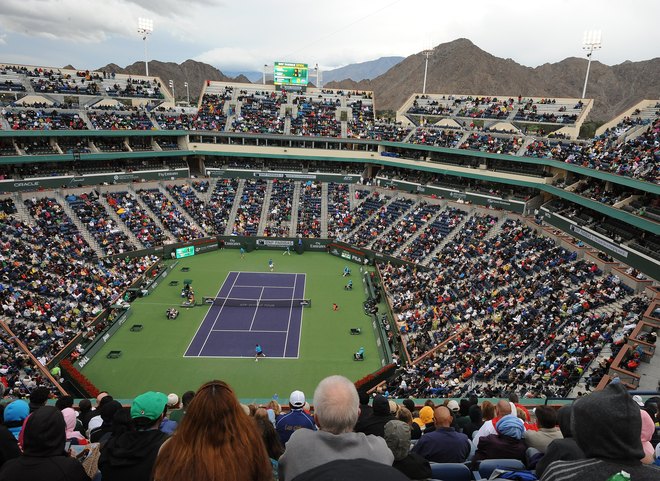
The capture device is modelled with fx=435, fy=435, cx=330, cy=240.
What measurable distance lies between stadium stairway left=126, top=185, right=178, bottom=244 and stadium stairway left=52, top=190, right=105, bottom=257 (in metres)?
5.67

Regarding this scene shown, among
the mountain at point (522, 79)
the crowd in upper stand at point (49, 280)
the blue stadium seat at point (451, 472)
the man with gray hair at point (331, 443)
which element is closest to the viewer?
the man with gray hair at point (331, 443)

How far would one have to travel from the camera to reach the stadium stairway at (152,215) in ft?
133

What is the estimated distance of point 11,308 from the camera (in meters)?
24.1

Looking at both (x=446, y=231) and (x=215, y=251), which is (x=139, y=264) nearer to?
(x=215, y=251)

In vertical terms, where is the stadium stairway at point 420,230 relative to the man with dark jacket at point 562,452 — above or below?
below

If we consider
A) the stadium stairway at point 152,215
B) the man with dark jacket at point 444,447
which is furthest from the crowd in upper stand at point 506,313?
the stadium stairway at point 152,215

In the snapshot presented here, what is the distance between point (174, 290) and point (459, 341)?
21196 millimetres

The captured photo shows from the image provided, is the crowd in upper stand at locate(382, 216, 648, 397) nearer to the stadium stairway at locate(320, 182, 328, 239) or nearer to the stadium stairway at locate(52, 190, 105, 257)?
the stadium stairway at locate(320, 182, 328, 239)

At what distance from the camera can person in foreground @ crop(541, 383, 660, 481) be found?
7.80 ft

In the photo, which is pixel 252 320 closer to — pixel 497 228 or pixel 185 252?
pixel 185 252

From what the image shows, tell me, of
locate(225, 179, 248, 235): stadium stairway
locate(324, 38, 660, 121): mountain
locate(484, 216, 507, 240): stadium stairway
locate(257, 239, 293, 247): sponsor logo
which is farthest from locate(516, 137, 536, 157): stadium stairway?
locate(324, 38, 660, 121): mountain

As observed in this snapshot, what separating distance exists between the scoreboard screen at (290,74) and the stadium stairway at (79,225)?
33.4 m

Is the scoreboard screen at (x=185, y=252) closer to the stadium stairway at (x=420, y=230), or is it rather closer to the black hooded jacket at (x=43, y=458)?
the stadium stairway at (x=420, y=230)

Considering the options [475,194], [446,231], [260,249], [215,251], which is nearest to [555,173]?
[475,194]
